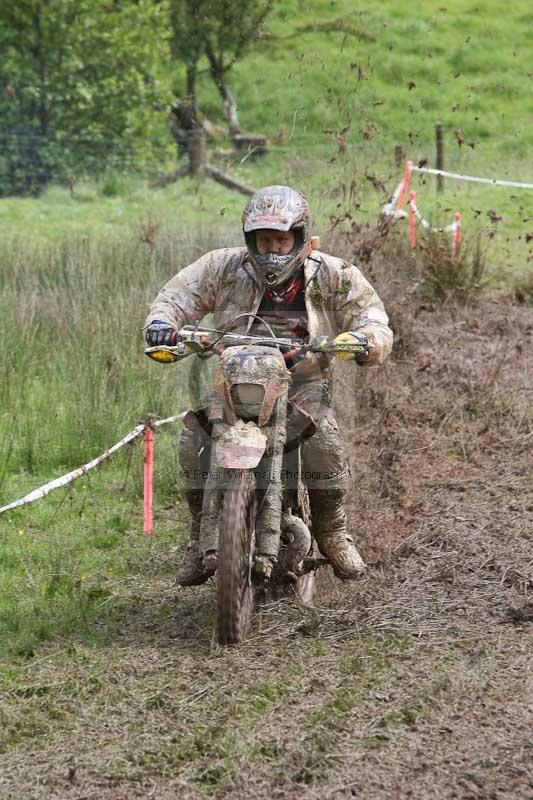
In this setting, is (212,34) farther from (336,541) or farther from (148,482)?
(336,541)

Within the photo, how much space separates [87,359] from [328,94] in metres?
3.09

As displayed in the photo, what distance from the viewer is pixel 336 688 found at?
4.65 meters

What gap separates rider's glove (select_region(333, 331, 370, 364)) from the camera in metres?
5.30

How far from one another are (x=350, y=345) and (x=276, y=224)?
658 mm

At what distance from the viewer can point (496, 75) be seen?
26.8 m

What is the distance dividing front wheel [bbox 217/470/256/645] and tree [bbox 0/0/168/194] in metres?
17.8

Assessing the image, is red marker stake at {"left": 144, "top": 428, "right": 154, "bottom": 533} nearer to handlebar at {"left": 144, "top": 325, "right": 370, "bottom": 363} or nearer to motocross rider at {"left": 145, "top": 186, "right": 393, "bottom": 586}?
motocross rider at {"left": 145, "top": 186, "right": 393, "bottom": 586}

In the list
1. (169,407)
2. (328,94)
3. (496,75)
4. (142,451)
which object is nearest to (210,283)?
(142,451)

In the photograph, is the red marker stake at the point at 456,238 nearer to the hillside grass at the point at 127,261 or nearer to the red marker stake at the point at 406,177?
the hillside grass at the point at 127,261

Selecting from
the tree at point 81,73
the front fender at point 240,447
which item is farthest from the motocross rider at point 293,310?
the tree at point 81,73

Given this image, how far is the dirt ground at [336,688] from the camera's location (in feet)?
13.1

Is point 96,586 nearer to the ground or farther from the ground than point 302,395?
nearer to the ground

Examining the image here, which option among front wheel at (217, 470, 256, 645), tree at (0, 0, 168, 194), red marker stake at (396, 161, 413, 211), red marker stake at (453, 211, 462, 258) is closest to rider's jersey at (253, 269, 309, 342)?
front wheel at (217, 470, 256, 645)

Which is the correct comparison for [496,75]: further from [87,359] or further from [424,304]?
[87,359]
